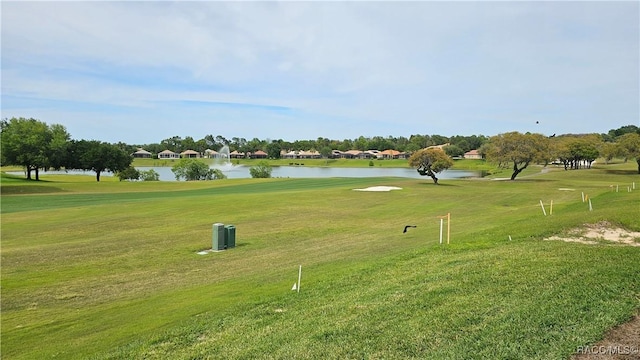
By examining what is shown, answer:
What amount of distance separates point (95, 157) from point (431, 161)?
66.1m

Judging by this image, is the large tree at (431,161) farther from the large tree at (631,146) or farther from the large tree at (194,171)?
the large tree at (194,171)

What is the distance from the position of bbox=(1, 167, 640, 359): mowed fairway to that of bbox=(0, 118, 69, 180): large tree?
5038 centimetres

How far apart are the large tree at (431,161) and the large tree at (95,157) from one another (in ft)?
197

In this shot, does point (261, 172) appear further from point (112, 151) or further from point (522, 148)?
point (522, 148)

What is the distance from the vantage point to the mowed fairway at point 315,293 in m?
6.38

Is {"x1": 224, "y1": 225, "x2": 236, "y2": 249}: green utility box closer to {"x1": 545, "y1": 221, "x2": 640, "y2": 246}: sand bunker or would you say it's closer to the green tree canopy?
{"x1": 545, "y1": 221, "x2": 640, "y2": 246}: sand bunker

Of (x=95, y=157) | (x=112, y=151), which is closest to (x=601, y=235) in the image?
(x=95, y=157)

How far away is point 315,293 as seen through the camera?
1018 cm

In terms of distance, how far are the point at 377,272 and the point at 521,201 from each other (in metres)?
27.7

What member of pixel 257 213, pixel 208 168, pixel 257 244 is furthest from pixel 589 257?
pixel 208 168

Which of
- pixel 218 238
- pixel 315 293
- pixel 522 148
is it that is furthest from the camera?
pixel 522 148

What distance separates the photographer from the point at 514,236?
14695 mm

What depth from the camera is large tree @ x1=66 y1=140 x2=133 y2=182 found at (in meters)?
81.7

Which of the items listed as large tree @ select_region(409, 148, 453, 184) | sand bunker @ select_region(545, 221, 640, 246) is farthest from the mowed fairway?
large tree @ select_region(409, 148, 453, 184)
